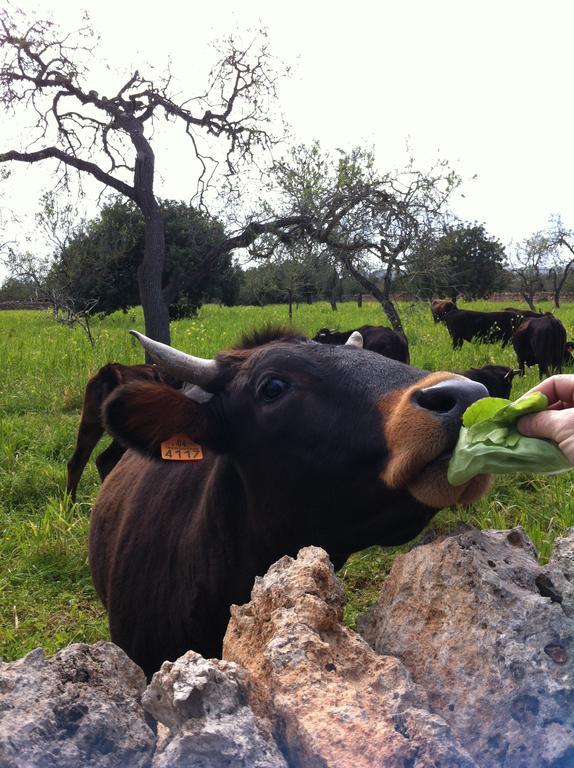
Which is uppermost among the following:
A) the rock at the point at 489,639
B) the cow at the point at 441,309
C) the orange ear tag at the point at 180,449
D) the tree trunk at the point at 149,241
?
the tree trunk at the point at 149,241

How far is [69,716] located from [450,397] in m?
1.32

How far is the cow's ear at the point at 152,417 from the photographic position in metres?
2.62

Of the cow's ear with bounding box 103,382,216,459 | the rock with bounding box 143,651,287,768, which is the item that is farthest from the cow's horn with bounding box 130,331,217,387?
the rock with bounding box 143,651,287,768

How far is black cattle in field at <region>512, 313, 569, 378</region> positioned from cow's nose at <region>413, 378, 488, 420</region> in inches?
454

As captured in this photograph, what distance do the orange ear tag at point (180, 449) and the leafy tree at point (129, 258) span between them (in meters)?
10.4

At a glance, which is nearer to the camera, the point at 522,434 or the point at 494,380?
the point at 522,434

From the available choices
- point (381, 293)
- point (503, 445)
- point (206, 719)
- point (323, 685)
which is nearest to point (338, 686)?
point (323, 685)

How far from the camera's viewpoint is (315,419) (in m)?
2.51

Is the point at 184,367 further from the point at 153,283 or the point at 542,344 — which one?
the point at 542,344

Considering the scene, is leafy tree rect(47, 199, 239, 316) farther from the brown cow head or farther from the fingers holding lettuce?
the fingers holding lettuce

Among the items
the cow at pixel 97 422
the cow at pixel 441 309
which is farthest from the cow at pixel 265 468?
the cow at pixel 441 309

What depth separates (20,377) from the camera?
10109mm

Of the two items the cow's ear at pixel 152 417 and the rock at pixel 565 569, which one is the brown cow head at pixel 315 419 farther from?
the rock at pixel 565 569

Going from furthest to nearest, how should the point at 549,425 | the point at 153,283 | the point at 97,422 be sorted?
1. the point at 153,283
2. the point at 97,422
3. the point at 549,425
